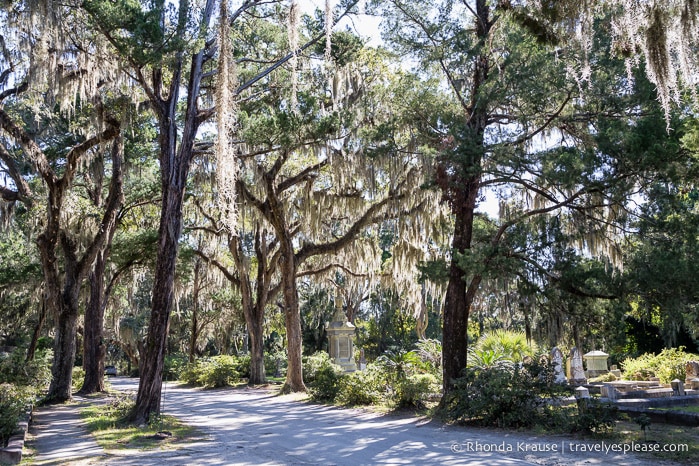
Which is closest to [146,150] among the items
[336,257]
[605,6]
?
[336,257]

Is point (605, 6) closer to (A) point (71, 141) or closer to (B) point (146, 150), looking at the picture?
(B) point (146, 150)

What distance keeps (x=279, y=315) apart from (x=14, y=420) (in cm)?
2760

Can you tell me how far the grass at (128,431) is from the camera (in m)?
8.52

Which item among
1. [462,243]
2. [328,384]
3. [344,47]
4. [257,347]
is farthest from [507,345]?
[257,347]

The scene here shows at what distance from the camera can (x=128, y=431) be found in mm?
9719

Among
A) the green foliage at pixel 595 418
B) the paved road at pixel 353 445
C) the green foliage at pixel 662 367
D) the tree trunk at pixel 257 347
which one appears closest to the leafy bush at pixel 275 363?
the tree trunk at pixel 257 347

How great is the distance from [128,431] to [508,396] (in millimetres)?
6350

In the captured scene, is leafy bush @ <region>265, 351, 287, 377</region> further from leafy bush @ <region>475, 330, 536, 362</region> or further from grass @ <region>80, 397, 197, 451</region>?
grass @ <region>80, 397, 197, 451</region>

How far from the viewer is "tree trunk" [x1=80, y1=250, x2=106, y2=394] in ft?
60.4

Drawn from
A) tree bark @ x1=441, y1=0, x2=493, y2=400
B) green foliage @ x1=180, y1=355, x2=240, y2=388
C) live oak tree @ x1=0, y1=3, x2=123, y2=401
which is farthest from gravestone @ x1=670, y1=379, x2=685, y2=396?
green foliage @ x1=180, y1=355, x2=240, y2=388

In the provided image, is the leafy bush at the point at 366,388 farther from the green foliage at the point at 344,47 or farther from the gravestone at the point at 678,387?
the green foliage at the point at 344,47

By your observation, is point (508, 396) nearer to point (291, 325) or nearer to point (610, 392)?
point (610, 392)

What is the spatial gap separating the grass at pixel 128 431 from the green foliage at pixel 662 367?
13.1 metres

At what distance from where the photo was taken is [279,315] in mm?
35531
